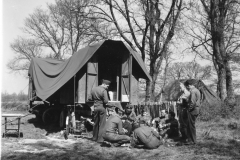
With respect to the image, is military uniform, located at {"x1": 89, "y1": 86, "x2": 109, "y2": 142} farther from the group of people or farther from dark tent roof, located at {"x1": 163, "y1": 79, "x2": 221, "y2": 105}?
dark tent roof, located at {"x1": 163, "y1": 79, "x2": 221, "y2": 105}

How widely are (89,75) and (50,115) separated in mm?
5292

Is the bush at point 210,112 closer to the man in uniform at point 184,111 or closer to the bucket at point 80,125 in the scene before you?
the man in uniform at point 184,111

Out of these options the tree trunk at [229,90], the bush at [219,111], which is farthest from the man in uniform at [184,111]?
the tree trunk at [229,90]

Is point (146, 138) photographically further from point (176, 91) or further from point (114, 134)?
point (176, 91)

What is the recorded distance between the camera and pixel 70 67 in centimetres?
1209

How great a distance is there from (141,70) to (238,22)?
6568 millimetres

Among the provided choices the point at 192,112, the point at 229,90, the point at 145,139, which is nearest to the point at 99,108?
the point at 145,139

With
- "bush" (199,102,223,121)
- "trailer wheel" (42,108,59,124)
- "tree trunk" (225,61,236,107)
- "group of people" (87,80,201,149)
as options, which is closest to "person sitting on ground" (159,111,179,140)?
"group of people" (87,80,201,149)

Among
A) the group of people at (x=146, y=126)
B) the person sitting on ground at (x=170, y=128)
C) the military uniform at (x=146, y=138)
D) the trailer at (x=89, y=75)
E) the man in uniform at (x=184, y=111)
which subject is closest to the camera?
the military uniform at (x=146, y=138)

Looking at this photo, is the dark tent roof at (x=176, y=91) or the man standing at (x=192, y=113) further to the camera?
the dark tent roof at (x=176, y=91)

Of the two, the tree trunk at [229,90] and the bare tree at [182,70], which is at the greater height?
the bare tree at [182,70]

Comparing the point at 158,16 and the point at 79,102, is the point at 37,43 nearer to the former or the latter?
the point at 158,16

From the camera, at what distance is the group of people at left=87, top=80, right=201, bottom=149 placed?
795 centimetres

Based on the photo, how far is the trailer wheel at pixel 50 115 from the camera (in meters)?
15.5
